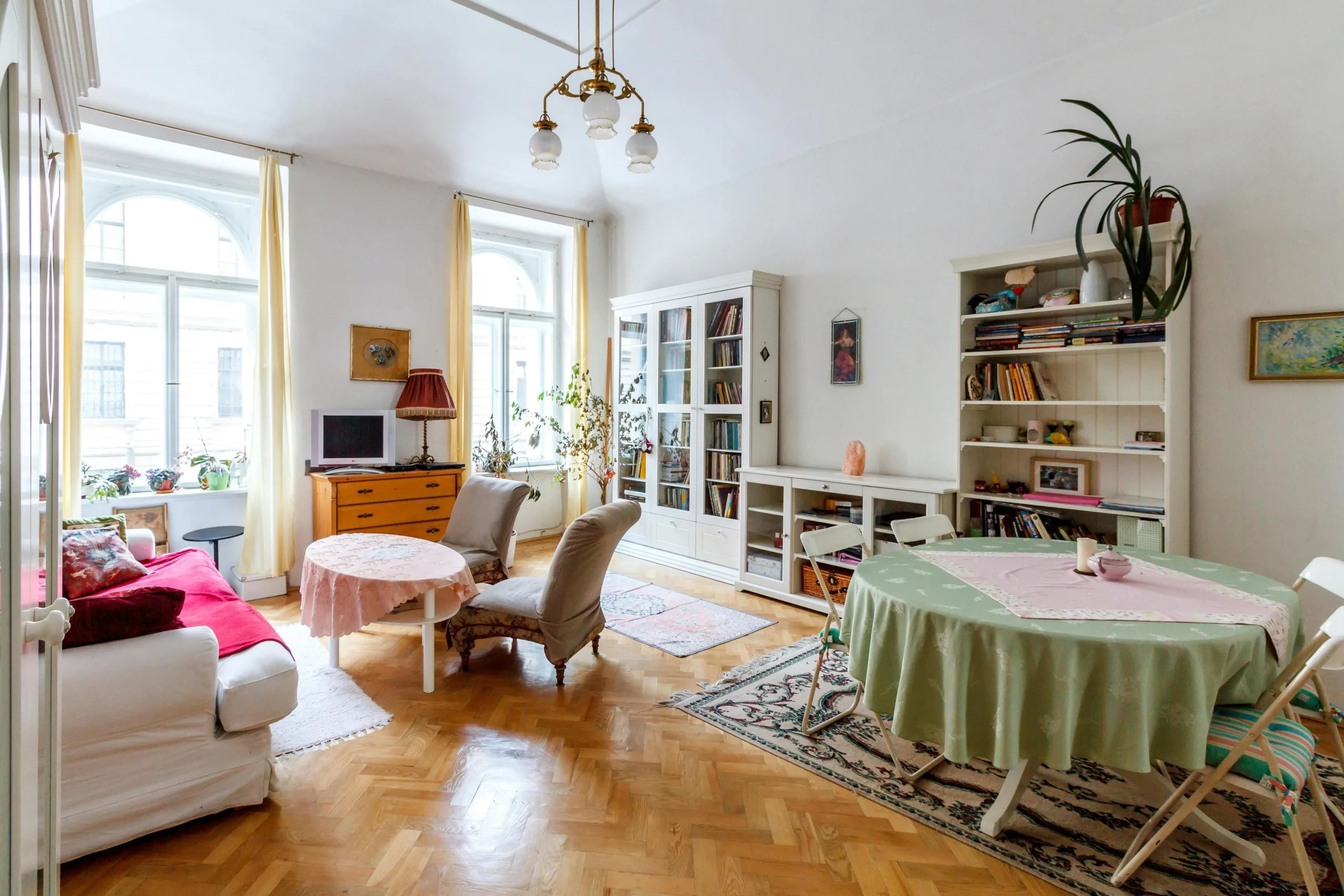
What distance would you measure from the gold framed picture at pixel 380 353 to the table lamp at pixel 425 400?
0.13 m

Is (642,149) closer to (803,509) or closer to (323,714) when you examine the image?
(803,509)

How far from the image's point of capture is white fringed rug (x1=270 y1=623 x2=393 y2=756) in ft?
8.86

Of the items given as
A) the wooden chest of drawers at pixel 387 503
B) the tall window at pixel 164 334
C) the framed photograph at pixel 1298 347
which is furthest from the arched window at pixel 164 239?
the framed photograph at pixel 1298 347

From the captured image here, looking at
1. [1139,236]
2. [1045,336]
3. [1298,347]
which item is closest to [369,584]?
[1045,336]

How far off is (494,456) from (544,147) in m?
3.40

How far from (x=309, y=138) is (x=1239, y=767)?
5.84m

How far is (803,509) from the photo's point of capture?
4691 mm

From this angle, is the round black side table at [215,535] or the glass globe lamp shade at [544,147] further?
the round black side table at [215,535]

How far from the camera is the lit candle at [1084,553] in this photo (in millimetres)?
2475

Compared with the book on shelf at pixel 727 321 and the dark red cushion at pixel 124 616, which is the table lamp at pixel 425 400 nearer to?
the book on shelf at pixel 727 321

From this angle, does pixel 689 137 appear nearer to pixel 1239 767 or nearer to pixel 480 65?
pixel 480 65

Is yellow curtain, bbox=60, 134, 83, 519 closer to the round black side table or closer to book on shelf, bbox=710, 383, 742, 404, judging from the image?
the round black side table

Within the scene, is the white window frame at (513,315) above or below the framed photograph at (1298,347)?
above

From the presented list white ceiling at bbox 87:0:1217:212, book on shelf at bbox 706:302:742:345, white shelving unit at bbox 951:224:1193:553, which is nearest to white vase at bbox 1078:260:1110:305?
white shelving unit at bbox 951:224:1193:553
